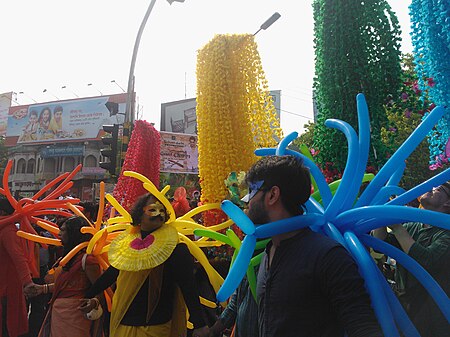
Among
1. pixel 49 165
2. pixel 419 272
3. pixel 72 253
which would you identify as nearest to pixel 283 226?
pixel 419 272

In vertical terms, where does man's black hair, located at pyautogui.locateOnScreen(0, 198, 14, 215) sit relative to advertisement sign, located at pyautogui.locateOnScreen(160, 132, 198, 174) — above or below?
below

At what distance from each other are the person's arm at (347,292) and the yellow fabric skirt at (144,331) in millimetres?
1514

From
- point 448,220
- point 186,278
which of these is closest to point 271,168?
point 448,220

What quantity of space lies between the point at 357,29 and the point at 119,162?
6.34 meters

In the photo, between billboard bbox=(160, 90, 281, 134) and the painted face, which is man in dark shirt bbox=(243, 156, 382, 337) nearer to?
the painted face

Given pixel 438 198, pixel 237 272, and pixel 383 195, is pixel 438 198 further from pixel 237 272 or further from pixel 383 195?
pixel 237 272

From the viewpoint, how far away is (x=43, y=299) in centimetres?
460

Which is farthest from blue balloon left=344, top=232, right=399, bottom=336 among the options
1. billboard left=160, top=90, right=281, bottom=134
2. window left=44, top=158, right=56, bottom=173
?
window left=44, top=158, right=56, bottom=173

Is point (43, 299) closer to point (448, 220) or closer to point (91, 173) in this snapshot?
point (448, 220)

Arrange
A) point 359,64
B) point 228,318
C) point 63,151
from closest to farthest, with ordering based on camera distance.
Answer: point 228,318
point 359,64
point 63,151

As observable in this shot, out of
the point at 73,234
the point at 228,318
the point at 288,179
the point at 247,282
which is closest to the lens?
the point at 288,179

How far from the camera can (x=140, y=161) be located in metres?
4.68

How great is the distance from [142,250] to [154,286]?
239 mm

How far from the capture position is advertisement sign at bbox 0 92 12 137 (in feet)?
129
